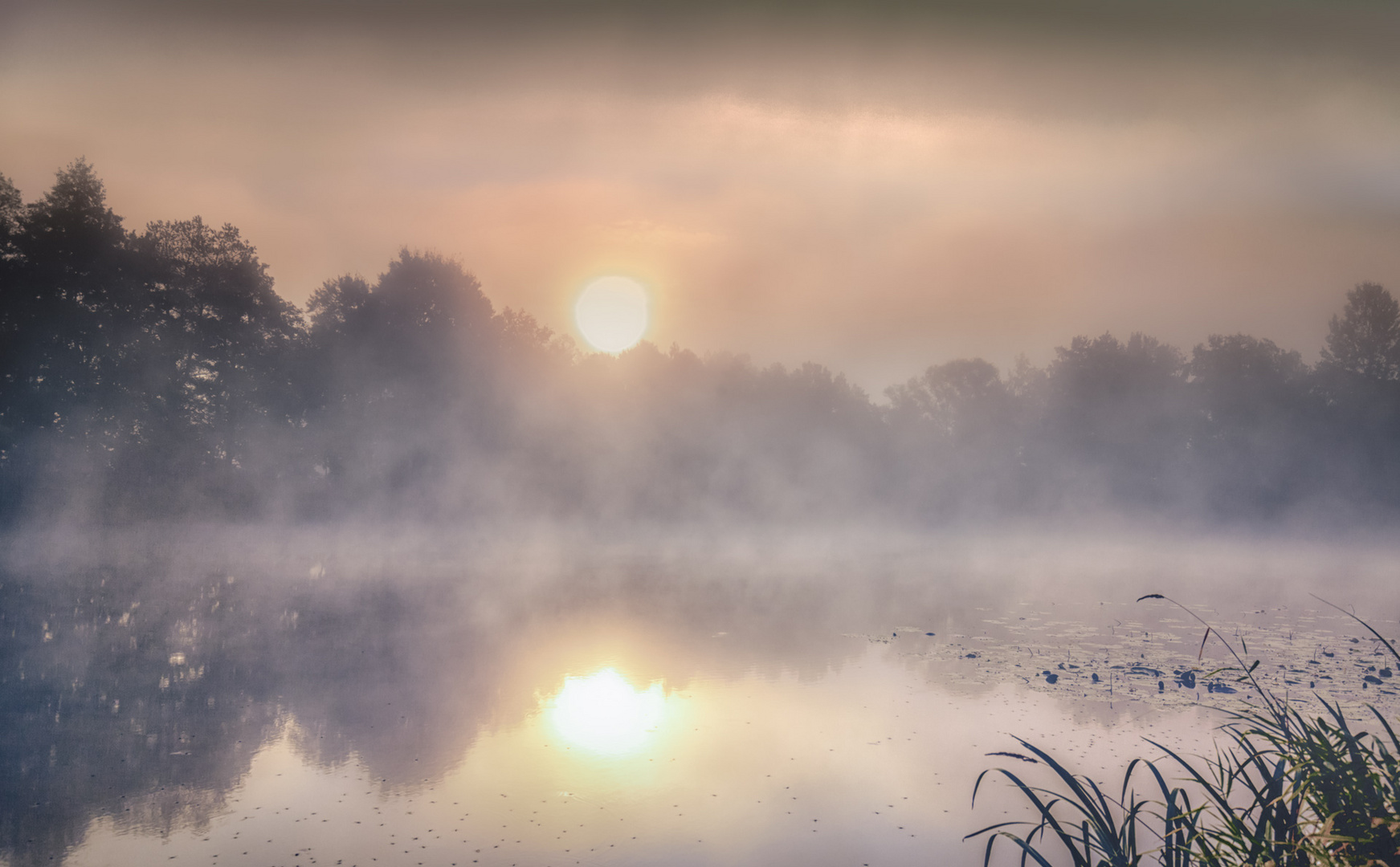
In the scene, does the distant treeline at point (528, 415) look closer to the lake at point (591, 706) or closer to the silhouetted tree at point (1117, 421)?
the silhouetted tree at point (1117, 421)

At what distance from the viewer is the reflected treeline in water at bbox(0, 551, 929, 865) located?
6.59m

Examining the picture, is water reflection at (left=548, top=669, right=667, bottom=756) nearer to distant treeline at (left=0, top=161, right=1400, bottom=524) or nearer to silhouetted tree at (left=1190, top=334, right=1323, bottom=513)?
distant treeline at (left=0, top=161, right=1400, bottom=524)

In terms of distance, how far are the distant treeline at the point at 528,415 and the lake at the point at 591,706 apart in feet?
41.5

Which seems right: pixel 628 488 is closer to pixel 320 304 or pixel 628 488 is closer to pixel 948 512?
pixel 320 304

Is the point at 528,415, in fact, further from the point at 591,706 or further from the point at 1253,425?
the point at 1253,425

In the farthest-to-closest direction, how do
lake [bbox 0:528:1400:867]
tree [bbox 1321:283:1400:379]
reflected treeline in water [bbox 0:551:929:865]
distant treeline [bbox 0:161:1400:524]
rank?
tree [bbox 1321:283:1400:379]
distant treeline [bbox 0:161:1400:524]
reflected treeline in water [bbox 0:551:929:865]
lake [bbox 0:528:1400:867]

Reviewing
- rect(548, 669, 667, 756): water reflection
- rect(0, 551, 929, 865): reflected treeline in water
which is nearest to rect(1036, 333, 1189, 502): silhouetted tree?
rect(0, 551, 929, 865): reflected treeline in water

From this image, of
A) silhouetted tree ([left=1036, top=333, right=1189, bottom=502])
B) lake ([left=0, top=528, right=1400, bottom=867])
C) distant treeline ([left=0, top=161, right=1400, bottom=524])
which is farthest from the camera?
silhouetted tree ([left=1036, top=333, right=1189, bottom=502])

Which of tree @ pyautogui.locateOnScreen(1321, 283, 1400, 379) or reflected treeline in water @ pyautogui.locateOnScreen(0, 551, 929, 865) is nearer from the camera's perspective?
reflected treeline in water @ pyautogui.locateOnScreen(0, 551, 929, 865)

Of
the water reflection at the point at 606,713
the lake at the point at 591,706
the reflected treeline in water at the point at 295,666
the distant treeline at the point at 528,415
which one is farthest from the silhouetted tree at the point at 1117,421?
the water reflection at the point at 606,713

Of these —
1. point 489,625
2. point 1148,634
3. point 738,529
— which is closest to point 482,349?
point 738,529

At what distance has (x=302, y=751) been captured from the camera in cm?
736

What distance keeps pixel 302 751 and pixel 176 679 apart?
4.20m

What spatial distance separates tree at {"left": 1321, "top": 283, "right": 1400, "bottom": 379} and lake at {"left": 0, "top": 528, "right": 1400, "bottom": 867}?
33117 millimetres
